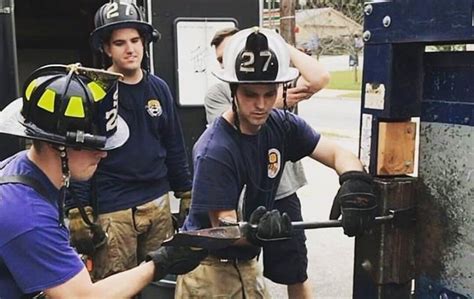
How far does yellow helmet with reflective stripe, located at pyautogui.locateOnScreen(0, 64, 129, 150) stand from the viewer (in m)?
1.90

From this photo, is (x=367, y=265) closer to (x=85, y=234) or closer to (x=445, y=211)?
(x=445, y=211)

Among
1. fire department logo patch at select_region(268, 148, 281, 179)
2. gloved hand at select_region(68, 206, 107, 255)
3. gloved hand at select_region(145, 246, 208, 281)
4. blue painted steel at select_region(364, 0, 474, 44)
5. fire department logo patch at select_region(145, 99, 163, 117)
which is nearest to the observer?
blue painted steel at select_region(364, 0, 474, 44)

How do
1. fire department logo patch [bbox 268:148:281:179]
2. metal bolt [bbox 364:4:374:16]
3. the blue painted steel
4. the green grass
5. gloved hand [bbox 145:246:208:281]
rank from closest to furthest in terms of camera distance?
the blue painted steel, metal bolt [bbox 364:4:374:16], gloved hand [bbox 145:246:208:281], fire department logo patch [bbox 268:148:281:179], the green grass

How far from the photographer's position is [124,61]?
3.34 meters

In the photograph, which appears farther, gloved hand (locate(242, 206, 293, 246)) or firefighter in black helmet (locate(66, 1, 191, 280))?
firefighter in black helmet (locate(66, 1, 191, 280))

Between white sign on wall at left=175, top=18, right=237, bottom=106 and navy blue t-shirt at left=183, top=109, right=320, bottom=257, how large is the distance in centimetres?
186

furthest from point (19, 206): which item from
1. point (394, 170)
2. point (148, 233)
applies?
point (148, 233)

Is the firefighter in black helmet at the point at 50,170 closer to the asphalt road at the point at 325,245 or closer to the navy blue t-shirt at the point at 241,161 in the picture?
the navy blue t-shirt at the point at 241,161

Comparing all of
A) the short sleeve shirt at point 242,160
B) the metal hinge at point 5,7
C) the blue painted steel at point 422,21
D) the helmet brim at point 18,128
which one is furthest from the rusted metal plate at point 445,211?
the metal hinge at point 5,7

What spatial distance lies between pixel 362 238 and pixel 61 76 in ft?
3.47

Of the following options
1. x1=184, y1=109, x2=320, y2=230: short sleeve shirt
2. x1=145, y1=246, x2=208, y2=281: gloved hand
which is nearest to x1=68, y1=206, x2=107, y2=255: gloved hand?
x1=184, y1=109, x2=320, y2=230: short sleeve shirt

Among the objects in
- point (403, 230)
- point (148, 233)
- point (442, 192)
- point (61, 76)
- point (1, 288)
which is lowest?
point (148, 233)

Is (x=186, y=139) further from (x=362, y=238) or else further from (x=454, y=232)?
(x=454, y=232)

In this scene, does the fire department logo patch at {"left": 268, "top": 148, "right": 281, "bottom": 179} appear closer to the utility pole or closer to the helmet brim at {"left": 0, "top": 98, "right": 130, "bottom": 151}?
the helmet brim at {"left": 0, "top": 98, "right": 130, "bottom": 151}
